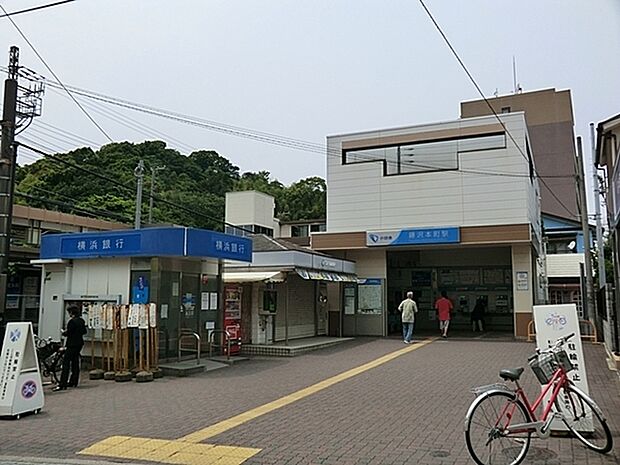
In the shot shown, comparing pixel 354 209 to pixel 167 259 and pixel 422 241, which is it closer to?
pixel 422 241

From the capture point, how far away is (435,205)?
20844 millimetres

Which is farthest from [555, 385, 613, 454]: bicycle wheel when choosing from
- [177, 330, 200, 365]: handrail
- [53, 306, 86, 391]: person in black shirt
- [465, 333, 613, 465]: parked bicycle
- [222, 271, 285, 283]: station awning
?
[222, 271, 285, 283]: station awning

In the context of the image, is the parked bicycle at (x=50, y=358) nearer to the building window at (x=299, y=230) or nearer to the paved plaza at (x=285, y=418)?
the paved plaza at (x=285, y=418)

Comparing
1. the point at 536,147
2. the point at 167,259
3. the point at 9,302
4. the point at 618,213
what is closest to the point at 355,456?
the point at 618,213

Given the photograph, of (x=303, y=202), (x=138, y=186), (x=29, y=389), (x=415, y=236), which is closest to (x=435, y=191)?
(x=415, y=236)

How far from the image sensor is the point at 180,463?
19.5 feet

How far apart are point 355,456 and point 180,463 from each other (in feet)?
5.90

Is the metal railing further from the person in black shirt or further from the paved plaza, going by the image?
the person in black shirt

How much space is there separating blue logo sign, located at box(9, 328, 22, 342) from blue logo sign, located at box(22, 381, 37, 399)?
703mm

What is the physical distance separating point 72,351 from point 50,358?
4.05 ft

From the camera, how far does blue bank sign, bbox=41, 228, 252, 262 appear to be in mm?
12688

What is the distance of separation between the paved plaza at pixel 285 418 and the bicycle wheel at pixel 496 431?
0.81 ft

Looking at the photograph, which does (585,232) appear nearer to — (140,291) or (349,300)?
(349,300)

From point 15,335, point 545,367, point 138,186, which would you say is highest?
point 138,186
